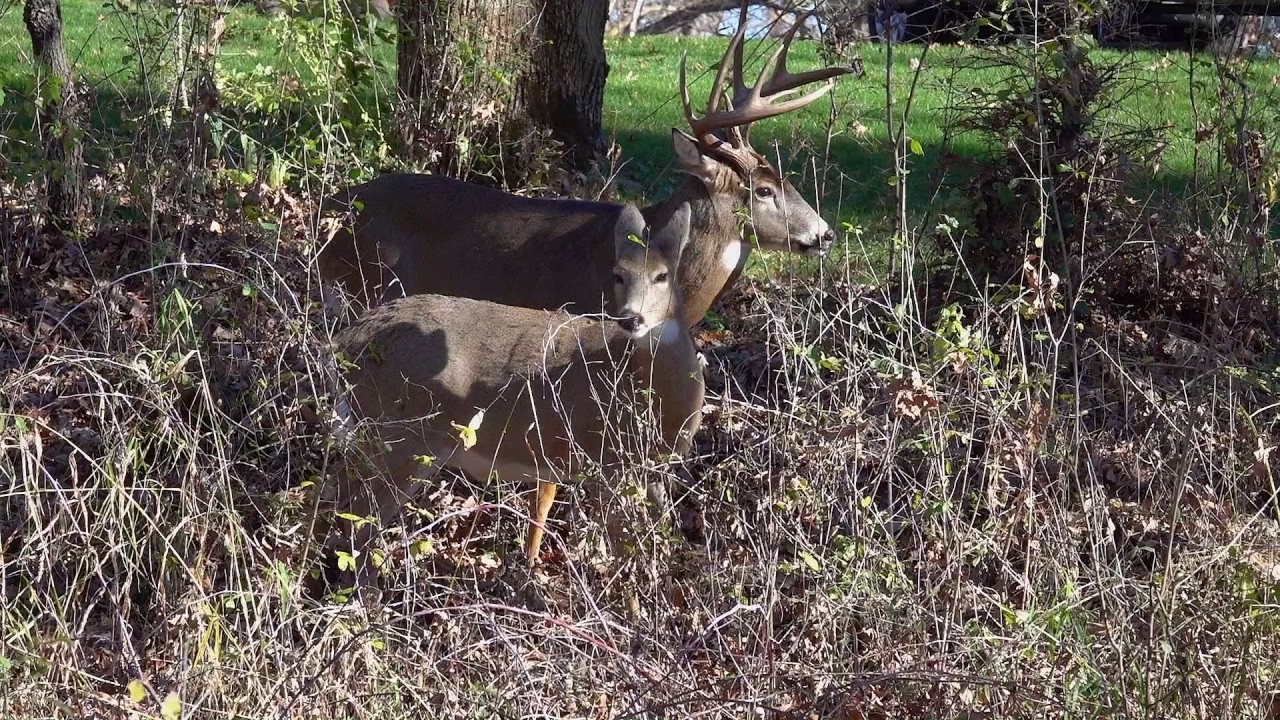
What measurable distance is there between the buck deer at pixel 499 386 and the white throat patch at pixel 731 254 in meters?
1.48

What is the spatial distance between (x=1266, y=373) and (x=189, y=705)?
12.8ft

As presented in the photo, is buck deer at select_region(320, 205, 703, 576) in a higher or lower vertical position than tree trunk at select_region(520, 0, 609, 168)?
lower

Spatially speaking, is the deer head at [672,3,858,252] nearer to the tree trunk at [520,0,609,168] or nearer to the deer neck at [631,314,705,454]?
the deer neck at [631,314,705,454]

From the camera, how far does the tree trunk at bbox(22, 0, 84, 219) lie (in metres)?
6.83

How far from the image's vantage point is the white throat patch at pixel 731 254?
7.04 m

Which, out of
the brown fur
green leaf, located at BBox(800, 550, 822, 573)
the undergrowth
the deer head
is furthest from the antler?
green leaf, located at BBox(800, 550, 822, 573)

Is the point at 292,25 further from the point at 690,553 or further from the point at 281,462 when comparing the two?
the point at 690,553

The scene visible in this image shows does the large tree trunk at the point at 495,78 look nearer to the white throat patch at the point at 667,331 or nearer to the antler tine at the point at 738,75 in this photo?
the antler tine at the point at 738,75

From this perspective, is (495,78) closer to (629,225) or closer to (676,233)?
(676,233)

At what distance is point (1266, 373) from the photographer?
5199 millimetres

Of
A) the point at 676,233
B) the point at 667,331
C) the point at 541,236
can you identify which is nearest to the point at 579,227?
the point at 541,236

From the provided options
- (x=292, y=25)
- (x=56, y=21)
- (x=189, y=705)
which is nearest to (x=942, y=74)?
(x=292, y=25)

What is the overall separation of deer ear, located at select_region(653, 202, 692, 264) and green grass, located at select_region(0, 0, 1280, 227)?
23.7 inches

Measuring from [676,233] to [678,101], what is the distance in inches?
210
